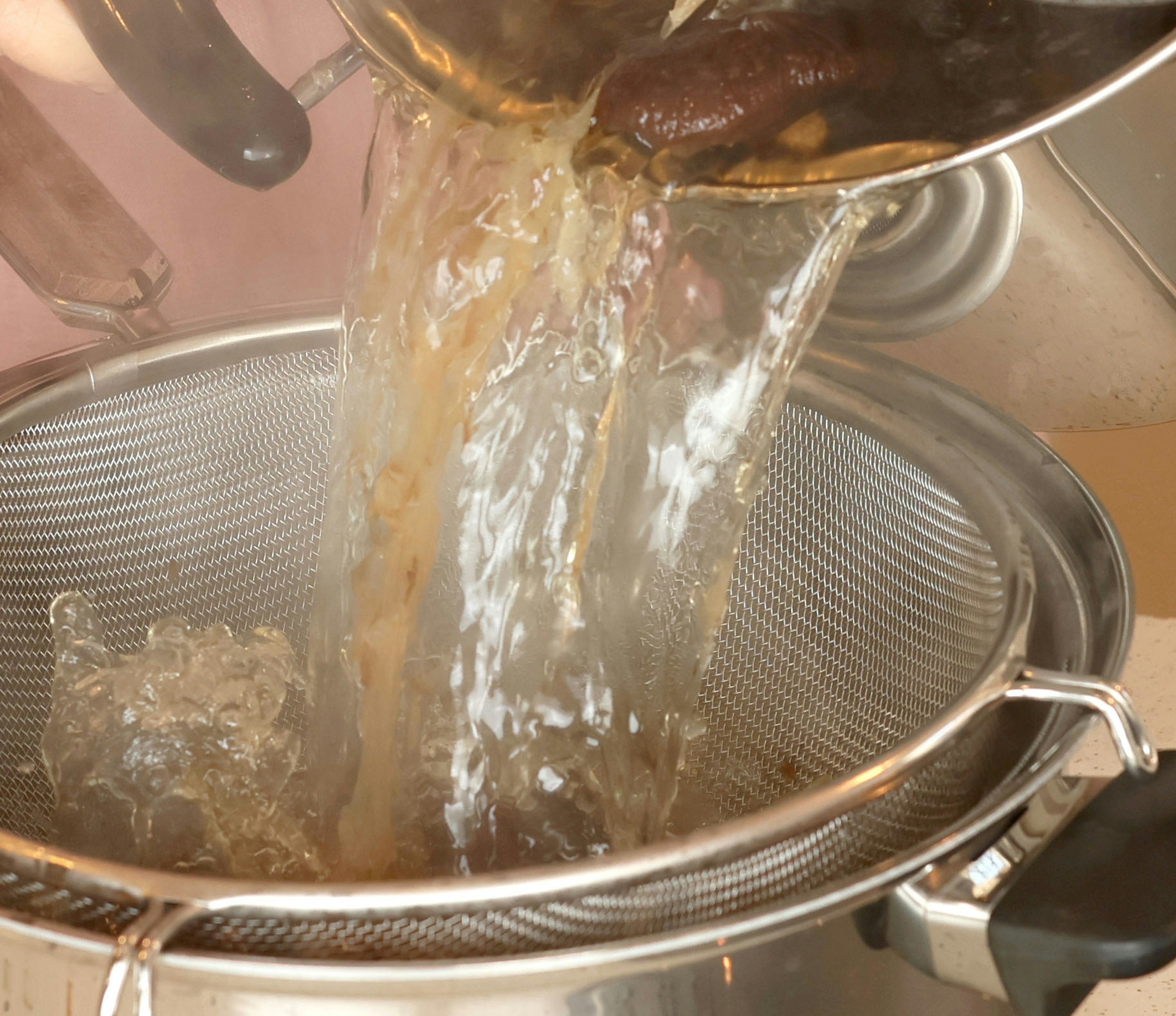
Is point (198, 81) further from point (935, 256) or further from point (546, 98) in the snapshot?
point (935, 256)

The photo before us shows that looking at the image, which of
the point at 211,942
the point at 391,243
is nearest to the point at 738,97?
the point at 391,243

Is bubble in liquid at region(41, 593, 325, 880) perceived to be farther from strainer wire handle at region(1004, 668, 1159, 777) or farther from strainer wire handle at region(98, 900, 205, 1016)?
strainer wire handle at region(1004, 668, 1159, 777)

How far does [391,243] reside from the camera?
2.37 feet

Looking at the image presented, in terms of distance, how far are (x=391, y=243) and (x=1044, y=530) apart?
1.42 ft

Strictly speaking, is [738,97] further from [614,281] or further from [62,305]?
[62,305]

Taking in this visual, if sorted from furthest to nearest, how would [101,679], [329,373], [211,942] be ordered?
1. [329,373]
2. [101,679]
3. [211,942]

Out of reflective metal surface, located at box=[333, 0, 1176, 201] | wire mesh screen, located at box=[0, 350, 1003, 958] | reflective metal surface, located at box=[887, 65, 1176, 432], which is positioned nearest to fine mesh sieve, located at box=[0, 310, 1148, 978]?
wire mesh screen, located at box=[0, 350, 1003, 958]

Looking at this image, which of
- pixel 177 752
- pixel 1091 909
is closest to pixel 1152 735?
pixel 1091 909

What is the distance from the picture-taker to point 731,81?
0.56m

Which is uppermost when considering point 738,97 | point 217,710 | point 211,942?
point 738,97

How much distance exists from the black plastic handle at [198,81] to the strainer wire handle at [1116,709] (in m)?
0.62

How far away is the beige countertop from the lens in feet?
2.45

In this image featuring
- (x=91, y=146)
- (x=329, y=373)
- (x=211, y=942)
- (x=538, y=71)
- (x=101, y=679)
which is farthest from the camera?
(x=91, y=146)

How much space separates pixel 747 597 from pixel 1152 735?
304mm
